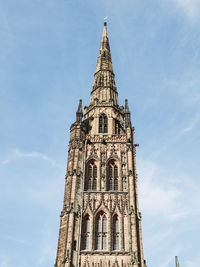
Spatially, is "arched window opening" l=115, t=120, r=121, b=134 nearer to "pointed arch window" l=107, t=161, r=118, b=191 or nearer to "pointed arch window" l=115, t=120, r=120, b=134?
"pointed arch window" l=115, t=120, r=120, b=134

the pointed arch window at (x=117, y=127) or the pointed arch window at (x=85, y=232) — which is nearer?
the pointed arch window at (x=85, y=232)

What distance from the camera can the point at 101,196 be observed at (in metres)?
31.3

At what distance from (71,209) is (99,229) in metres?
2.92

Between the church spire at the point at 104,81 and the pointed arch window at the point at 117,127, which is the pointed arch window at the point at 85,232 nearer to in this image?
the pointed arch window at the point at 117,127

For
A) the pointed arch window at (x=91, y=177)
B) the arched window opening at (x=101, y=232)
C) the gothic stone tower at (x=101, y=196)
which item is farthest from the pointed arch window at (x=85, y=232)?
the pointed arch window at (x=91, y=177)

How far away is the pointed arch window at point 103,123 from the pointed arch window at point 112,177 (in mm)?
5112

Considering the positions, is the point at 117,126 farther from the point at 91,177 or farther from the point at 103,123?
the point at 91,177

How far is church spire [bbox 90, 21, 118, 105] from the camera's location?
4312 cm

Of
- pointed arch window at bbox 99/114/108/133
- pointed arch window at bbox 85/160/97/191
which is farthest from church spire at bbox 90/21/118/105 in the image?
pointed arch window at bbox 85/160/97/191

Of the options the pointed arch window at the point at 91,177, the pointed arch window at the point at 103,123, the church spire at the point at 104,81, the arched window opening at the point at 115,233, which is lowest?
the arched window opening at the point at 115,233

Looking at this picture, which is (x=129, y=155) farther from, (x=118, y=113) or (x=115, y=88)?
(x=115, y=88)

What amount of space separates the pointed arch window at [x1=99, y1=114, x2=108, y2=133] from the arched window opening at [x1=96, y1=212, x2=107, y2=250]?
10911 mm

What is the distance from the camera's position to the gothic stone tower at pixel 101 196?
27.3m

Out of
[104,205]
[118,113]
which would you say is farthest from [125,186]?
[118,113]
